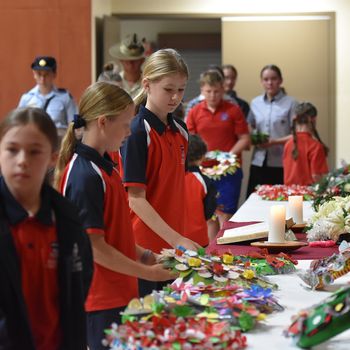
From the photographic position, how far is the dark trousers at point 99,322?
8.79 ft

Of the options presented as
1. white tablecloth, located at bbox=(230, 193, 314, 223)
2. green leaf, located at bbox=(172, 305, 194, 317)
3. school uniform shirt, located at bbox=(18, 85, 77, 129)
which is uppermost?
school uniform shirt, located at bbox=(18, 85, 77, 129)

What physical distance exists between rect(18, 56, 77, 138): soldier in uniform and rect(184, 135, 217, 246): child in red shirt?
273cm

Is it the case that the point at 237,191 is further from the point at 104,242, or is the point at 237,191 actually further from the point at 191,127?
the point at 104,242

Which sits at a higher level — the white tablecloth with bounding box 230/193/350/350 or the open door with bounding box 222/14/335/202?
the open door with bounding box 222/14/335/202

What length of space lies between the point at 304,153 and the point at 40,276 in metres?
5.21

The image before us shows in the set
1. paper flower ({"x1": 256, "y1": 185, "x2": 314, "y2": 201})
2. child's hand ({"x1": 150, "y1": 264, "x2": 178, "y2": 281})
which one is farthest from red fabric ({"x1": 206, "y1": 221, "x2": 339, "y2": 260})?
paper flower ({"x1": 256, "y1": 185, "x2": 314, "y2": 201})

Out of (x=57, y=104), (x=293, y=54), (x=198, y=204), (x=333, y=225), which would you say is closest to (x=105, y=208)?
(x=333, y=225)

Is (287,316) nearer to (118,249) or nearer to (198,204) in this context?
(118,249)

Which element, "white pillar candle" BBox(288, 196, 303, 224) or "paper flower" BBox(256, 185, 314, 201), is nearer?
"white pillar candle" BBox(288, 196, 303, 224)

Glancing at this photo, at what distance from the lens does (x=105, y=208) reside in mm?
2639

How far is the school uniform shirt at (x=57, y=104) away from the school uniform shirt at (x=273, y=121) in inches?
66.6

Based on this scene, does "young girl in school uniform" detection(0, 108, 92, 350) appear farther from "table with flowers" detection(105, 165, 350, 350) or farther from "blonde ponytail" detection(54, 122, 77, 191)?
"blonde ponytail" detection(54, 122, 77, 191)

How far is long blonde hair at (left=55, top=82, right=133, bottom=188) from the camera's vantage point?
8.72 feet

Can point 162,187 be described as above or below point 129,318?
above
